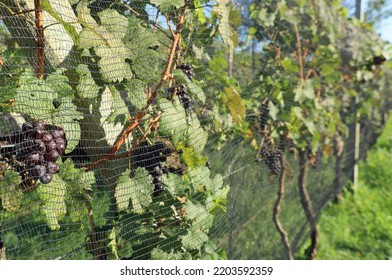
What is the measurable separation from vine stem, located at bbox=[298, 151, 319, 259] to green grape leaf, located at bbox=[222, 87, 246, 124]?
159 cm

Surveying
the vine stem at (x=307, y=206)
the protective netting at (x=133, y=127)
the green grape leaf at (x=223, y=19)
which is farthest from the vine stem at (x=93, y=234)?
the vine stem at (x=307, y=206)

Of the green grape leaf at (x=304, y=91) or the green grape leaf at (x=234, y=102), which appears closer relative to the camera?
the green grape leaf at (x=234, y=102)

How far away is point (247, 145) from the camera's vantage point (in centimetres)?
328

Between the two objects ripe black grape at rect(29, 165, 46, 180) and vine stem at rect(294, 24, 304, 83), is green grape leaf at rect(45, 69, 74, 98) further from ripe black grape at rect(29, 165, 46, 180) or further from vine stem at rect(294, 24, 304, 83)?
vine stem at rect(294, 24, 304, 83)

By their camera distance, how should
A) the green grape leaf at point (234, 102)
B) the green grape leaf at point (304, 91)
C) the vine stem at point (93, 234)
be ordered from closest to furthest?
the vine stem at point (93, 234) < the green grape leaf at point (234, 102) < the green grape leaf at point (304, 91)

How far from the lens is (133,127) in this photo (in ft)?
6.73

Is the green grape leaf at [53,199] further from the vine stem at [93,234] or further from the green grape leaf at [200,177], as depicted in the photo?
the green grape leaf at [200,177]

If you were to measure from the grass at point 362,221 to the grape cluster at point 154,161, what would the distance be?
9.18ft

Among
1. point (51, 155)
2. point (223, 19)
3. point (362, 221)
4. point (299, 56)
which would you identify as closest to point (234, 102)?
point (223, 19)

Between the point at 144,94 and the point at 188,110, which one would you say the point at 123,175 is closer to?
the point at 144,94

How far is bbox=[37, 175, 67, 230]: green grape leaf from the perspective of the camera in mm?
1767

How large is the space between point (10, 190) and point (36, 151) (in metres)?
0.12

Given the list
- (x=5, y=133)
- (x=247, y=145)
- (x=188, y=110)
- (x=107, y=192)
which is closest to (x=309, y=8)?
(x=247, y=145)

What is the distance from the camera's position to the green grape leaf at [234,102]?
2.73 meters
